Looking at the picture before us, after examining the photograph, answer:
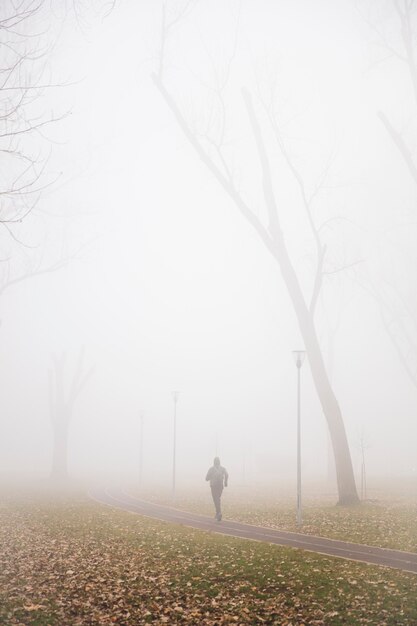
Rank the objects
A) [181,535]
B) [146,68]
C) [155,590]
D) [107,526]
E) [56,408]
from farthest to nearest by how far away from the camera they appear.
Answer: [56,408], [146,68], [107,526], [181,535], [155,590]

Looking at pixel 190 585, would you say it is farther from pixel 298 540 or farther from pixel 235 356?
pixel 235 356

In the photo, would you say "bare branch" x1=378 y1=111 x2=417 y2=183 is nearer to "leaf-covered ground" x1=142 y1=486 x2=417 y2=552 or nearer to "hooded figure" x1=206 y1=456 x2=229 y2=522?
"leaf-covered ground" x1=142 y1=486 x2=417 y2=552

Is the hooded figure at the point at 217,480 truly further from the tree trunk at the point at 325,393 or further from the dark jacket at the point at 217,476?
the tree trunk at the point at 325,393

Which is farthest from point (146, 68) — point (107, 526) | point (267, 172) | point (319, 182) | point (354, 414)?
point (354, 414)

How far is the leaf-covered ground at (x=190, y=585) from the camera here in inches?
291

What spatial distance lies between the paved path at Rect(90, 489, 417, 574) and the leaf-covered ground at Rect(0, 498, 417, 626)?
839 millimetres

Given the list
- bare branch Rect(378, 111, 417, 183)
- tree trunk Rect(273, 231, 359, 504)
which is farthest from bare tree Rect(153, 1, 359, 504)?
bare branch Rect(378, 111, 417, 183)

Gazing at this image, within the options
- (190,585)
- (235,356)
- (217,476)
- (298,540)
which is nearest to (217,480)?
(217,476)

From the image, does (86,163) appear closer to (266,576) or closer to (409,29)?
(409,29)

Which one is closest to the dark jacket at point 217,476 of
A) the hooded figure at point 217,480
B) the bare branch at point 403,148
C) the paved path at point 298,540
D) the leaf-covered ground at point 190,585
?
the hooded figure at point 217,480

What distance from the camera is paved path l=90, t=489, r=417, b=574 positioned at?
10680 mm

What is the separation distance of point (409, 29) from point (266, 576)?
71.9 feet

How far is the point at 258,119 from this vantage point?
23547 mm

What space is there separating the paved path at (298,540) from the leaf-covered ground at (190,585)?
839 millimetres
